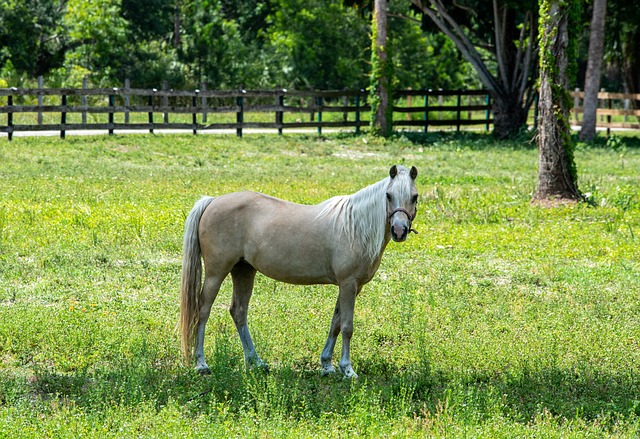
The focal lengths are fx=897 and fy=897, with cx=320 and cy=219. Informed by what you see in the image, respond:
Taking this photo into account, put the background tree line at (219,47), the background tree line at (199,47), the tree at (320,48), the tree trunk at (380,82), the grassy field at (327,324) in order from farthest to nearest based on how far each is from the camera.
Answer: the tree at (320,48), the background tree line at (199,47), the background tree line at (219,47), the tree trunk at (380,82), the grassy field at (327,324)

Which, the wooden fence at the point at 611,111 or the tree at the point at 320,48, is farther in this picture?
the tree at the point at 320,48

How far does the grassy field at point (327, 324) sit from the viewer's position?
6434 millimetres

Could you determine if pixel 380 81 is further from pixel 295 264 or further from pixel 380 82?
pixel 295 264

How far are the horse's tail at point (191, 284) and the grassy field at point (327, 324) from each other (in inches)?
10.6

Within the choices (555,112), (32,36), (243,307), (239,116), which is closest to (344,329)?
(243,307)

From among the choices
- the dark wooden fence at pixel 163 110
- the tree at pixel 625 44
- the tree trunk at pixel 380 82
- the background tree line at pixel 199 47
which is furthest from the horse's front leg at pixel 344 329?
the background tree line at pixel 199 47

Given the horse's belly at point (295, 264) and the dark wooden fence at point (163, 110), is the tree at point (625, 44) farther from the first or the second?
the horse's belly at point (295, 264)

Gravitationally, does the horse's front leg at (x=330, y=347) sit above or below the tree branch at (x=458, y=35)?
below

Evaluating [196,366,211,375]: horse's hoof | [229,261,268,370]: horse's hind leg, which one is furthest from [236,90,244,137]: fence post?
[196,366,211,375]: horse's hoof

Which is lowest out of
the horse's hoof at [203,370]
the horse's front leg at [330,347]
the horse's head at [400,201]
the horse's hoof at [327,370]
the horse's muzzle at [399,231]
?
the horse's hoof at [203,370]

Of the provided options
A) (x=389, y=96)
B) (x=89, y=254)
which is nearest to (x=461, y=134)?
(x=389, y=96)

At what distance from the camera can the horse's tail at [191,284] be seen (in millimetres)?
7852

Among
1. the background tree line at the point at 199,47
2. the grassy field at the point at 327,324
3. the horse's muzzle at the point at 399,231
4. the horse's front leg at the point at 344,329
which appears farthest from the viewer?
the background tree line at the point at 199,47

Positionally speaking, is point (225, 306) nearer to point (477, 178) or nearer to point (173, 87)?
point (477, 178)
